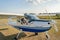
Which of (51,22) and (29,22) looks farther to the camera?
(29,22)

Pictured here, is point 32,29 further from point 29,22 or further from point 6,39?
point 6,39

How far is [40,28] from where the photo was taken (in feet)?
25.4

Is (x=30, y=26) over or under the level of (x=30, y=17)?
under

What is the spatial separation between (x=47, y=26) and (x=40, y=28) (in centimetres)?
49

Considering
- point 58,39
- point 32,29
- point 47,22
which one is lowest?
point 58,39

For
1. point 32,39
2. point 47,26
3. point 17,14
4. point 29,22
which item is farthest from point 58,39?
point 17,14

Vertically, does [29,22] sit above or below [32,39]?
above

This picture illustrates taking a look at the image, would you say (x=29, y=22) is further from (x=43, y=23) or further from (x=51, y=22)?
(x=51, y=22)

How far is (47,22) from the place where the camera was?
7.80 m

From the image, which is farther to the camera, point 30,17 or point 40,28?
point 30,17

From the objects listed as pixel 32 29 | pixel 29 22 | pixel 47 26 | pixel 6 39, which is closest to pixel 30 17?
pixel 29 22

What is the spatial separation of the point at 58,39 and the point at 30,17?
8.14 feet

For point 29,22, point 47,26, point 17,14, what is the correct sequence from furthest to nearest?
point 17,14, point 29,22, point 47,26

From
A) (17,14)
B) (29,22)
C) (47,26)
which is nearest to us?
(47,26)
